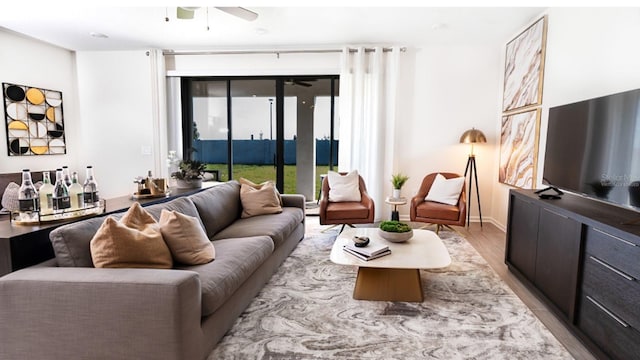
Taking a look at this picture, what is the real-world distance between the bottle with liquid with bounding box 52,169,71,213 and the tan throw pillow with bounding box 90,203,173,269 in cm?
43

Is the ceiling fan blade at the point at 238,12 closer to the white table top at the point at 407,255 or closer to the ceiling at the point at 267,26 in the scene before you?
the ceiling at the point at 267,26

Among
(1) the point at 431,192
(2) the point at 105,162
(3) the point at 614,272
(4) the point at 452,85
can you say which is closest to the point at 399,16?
(4) the point at 452,85

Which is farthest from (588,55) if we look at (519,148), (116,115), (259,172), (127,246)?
(116,115)

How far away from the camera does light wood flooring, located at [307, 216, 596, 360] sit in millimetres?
2126

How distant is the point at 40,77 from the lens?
513 cm

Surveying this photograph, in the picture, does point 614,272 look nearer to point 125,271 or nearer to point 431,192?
A: point 125,271

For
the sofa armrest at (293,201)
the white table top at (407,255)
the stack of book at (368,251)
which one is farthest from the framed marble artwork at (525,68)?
the sofa armrest at (293,201)

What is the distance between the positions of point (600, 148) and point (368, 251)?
173 centimetres

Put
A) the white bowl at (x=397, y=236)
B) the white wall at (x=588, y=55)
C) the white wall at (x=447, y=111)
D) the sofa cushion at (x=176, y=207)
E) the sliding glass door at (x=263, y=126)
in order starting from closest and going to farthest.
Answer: the sofa cushion at (x=176, y=207) → the white wall at (x=588, y=55) → the white bowl at (x=397, y=236) → the white wall at (x=447, y=111) → the sliding glass door at (x=263, y=126)

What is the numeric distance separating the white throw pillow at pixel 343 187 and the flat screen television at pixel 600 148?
2.30 metres

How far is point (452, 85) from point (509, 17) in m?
1.31

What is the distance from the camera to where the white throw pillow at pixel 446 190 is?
4520 mm

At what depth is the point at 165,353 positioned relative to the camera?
64.2 inches

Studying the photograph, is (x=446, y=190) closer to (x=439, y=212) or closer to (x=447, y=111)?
(x=439, y=212)
